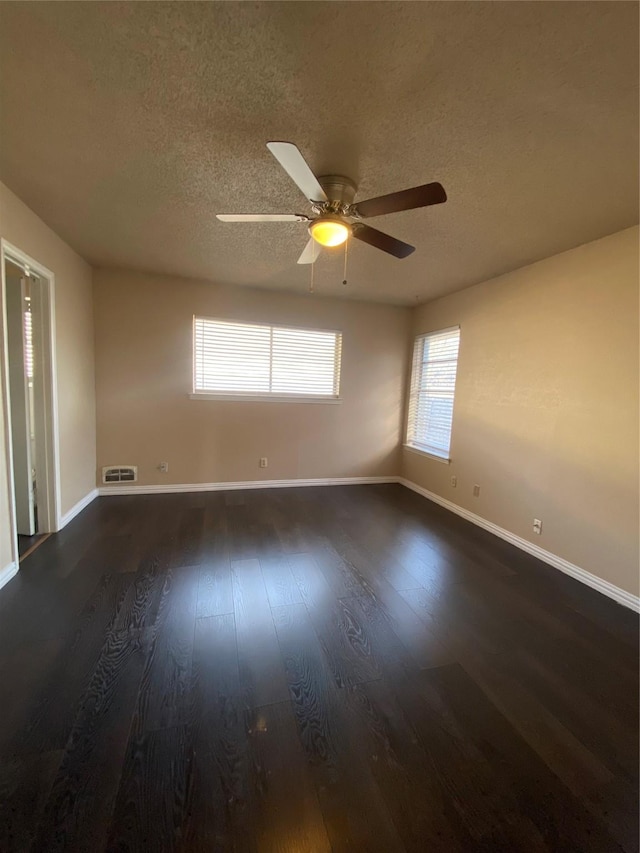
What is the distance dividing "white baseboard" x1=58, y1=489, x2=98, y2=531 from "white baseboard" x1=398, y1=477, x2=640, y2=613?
3948mm

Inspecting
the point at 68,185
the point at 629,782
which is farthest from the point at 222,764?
the point at 68,185

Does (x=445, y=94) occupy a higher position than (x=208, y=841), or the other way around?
(x=445, y=94)

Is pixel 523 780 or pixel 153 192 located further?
pixel 153 192

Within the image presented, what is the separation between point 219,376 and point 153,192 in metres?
2.19

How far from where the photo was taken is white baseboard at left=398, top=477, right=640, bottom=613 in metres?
2.28

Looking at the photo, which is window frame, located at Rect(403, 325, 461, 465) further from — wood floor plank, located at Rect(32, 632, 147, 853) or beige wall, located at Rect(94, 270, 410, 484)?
wood floor plank, located at Rect(32, 632, 147, 853)

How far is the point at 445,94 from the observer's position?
1.35 meters

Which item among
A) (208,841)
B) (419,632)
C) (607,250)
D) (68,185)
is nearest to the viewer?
(208,841)

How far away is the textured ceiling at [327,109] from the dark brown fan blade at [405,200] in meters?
0.27

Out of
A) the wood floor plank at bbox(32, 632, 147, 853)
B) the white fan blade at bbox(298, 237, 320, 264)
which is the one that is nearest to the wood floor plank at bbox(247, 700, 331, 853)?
the wood floor plank at bbox(32, 632, 147, 853)

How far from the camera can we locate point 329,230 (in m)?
1.84

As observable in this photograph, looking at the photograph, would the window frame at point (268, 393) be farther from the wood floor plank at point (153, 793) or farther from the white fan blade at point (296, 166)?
the wood floor plank at point (153, 793)

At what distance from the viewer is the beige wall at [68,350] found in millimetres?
2180

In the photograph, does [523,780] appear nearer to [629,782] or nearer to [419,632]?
[629,782]
